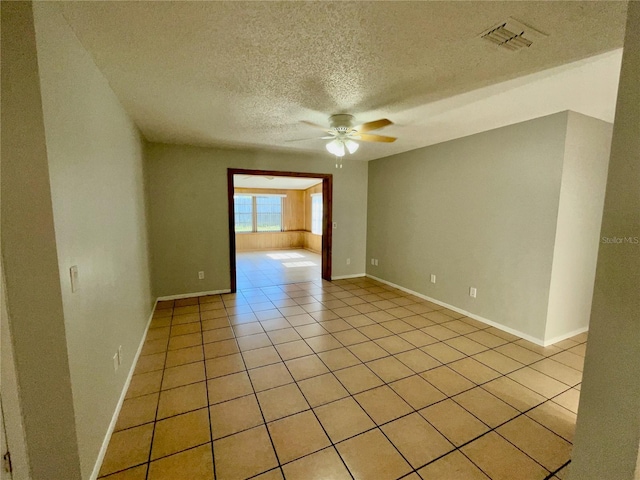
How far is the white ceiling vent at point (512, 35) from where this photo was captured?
1331 mm

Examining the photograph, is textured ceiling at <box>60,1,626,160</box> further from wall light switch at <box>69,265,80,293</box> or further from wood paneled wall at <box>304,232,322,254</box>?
wood paneled wall at <box>304,232,322,254</box>

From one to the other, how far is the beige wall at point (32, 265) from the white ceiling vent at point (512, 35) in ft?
6.60

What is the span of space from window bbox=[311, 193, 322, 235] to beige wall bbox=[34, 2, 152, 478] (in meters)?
6.62

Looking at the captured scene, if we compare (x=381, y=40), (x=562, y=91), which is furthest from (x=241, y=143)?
(x=562, y=91)

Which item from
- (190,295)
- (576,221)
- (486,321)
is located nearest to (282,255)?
(190,295)

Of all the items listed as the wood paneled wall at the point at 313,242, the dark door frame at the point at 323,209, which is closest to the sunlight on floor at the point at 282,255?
the wood paneled wall at the point at 313,242

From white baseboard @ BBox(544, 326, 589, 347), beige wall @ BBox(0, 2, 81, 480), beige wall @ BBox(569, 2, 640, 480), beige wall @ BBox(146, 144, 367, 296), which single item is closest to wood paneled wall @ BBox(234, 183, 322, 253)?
beige wall @ BBox(146, 144, 367, 296)

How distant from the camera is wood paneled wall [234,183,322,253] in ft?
28.8

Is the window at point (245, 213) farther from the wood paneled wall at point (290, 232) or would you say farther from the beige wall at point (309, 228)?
the beige wall at point (309, 228)

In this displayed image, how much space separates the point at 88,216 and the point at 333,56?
164cm

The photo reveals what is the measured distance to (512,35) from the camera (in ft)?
4.61

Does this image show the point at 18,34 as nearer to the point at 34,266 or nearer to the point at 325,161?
the point at 34,266

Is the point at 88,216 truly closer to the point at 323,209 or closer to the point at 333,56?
the point at 333,56

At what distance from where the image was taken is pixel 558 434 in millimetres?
1681
